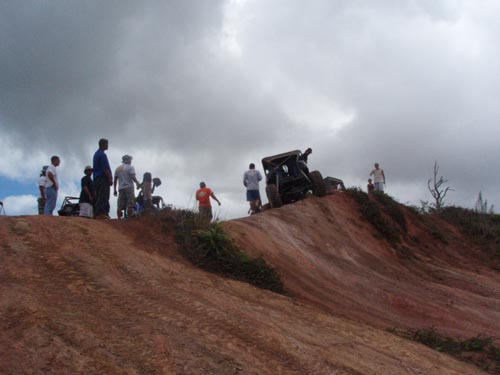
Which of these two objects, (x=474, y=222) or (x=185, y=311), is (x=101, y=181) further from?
(x=474, y=222)

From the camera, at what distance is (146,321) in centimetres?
494

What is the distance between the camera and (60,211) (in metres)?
12.7

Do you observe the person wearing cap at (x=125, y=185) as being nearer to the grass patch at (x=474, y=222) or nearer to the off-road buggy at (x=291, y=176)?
the off-road buggy at (x=291, y=176)

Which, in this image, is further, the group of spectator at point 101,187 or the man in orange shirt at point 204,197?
the man in orange shirt at point 204,197

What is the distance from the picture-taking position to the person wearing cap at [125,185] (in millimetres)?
10172

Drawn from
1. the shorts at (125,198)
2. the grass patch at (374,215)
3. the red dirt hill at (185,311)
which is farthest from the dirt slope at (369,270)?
the shorts at (125,198)

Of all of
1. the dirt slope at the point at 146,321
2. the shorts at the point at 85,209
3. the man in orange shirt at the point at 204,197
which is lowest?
the dirt slope at the point at 146,321

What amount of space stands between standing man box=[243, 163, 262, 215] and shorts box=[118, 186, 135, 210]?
5.34 metres

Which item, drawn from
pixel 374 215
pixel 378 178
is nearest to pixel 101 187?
pixel 374 215

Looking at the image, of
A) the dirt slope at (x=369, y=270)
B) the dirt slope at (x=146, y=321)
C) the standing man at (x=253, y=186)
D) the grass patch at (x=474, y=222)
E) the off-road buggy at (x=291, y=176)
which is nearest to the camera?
the dirt slope at (x=146, y=321)

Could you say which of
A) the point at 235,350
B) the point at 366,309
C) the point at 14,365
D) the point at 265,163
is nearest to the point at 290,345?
the point at 235,350

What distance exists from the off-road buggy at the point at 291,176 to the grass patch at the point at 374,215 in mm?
1332

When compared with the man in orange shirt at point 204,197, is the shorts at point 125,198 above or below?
below

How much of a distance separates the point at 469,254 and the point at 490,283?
3.72 metres
